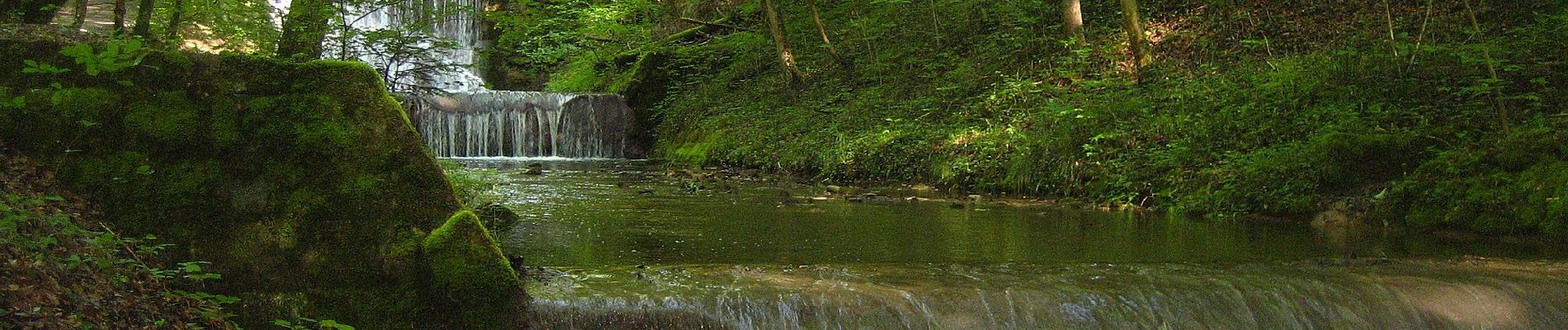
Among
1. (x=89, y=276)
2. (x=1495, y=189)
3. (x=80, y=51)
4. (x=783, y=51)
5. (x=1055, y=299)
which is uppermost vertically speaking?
(x=783, y=51)

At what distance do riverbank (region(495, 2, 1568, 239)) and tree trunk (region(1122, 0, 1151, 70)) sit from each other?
135 mm

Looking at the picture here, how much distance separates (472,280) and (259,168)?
4.05 ft

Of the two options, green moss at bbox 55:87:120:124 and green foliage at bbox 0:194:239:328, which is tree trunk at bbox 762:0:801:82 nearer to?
green moss at bbox 55:87:120:124

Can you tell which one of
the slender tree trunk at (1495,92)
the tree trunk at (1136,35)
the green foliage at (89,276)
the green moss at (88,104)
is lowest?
the green foliage at (89,276)

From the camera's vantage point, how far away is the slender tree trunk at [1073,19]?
13469 mm

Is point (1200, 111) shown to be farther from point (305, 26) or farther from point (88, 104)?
point (88, 104)

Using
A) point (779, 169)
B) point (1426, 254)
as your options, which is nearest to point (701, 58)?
point (779, 169)

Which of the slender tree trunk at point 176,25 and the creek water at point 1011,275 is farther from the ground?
the slender tree trunk at point 176,25

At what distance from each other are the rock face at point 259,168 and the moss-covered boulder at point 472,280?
10 centimetres

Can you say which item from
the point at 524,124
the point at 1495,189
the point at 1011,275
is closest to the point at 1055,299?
the point at 1011,275

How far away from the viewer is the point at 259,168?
15.8 ft

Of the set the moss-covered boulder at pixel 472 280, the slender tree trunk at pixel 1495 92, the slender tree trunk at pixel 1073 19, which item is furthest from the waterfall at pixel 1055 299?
the slender tree trunk at pixel 1073 19

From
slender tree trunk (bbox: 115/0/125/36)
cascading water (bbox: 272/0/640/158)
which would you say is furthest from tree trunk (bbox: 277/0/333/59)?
cascading water (bbox: 272/0/640/158)

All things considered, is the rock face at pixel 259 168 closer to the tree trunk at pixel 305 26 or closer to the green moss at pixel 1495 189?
the tree trunk at pixel 305 26
